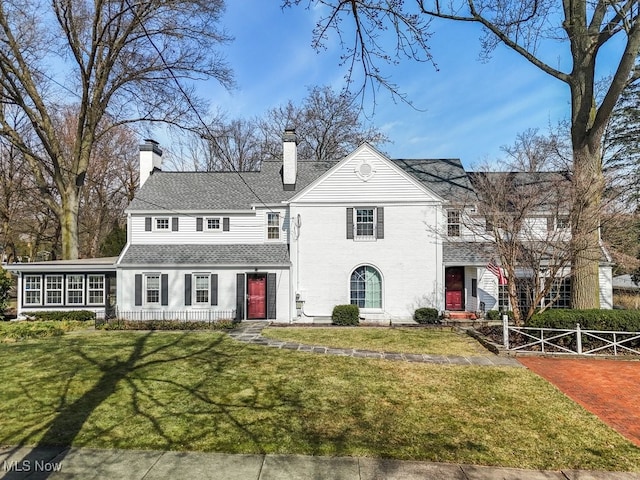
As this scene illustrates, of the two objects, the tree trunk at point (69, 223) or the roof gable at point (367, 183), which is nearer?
the roof gable at point (367, 183)

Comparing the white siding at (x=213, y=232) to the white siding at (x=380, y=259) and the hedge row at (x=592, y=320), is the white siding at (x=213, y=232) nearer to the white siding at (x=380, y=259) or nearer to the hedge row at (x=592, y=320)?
the white siding at (x=380, y=259)

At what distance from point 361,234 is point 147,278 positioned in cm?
1078

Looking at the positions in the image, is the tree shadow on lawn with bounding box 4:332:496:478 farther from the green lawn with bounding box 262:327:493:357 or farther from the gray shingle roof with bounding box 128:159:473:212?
the gray shingle roof with bounding box 128:159:473:212

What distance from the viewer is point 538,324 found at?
12875 millimetres

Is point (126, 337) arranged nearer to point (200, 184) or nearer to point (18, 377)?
point (18, 377)

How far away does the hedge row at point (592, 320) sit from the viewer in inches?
485

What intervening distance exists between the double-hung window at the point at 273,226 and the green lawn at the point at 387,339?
18.4ft

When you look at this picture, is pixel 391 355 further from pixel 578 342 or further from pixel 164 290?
pixel 164 290

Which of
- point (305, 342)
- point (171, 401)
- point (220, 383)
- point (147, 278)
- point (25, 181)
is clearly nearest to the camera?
point (171, 401)

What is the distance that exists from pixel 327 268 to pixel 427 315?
5.20m

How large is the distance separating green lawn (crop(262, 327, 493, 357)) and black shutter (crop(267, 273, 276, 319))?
6.83 feet

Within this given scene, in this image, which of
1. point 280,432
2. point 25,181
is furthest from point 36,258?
point 280,432

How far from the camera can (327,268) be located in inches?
760

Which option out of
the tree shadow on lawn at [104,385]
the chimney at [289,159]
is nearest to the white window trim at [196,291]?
the tree shadow on lawn at [104,385]
